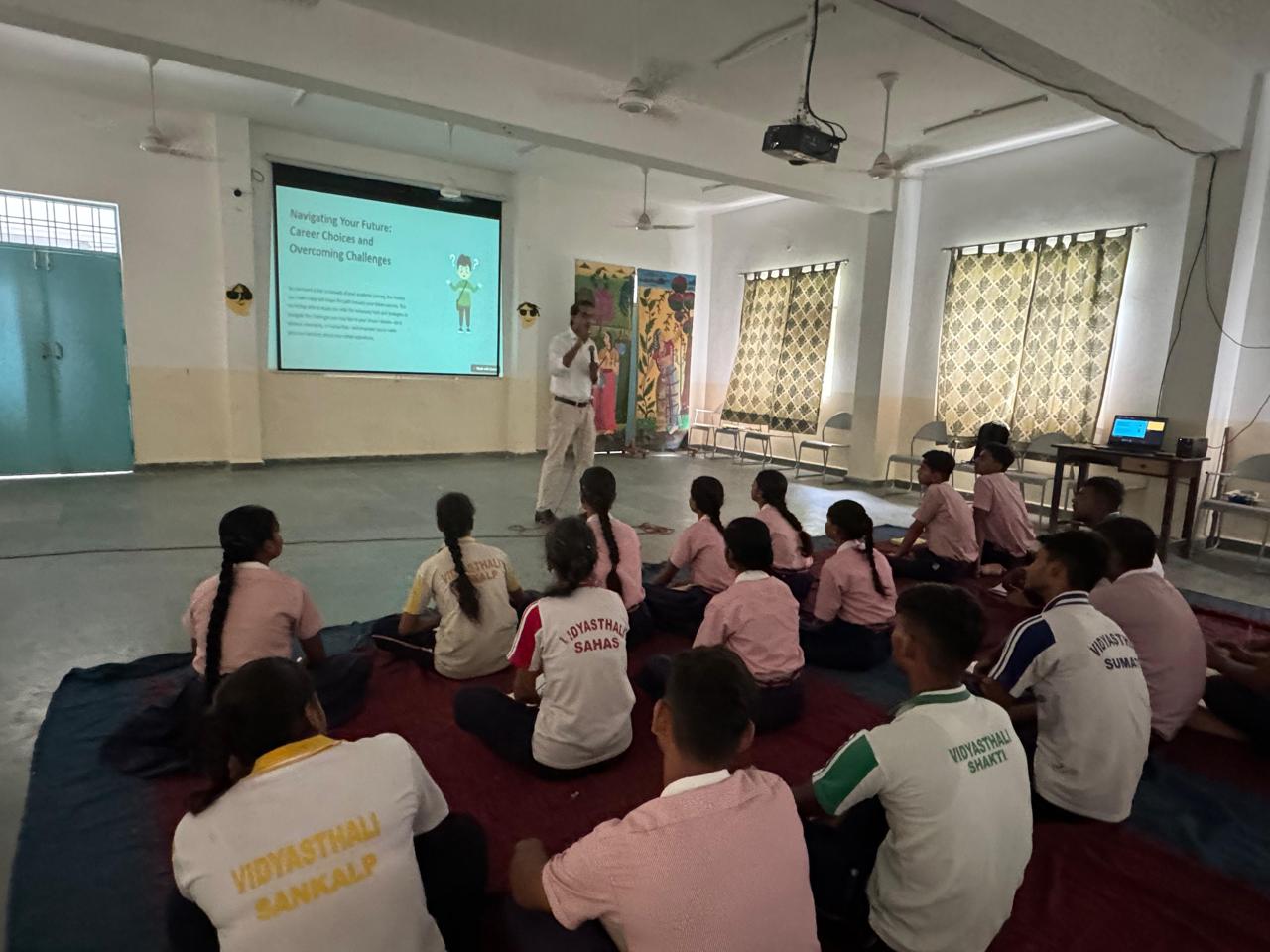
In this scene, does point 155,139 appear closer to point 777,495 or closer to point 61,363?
point 61,363

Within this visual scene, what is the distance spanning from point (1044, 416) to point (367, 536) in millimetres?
5935

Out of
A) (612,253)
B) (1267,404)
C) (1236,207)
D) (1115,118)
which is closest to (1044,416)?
(1267,404)

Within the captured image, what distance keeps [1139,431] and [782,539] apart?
3773mm

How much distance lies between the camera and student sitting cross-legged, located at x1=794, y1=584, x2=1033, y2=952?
1245 mm

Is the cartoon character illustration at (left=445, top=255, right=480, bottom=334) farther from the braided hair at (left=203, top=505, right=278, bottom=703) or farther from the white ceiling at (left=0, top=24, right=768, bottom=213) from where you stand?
the braided hair at (left=203, top=505, right=278, bottom=703)

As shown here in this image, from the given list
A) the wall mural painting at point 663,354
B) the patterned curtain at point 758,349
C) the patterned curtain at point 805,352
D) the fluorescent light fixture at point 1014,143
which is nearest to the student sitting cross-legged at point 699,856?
the fluorescent light fixture at point 1014,143

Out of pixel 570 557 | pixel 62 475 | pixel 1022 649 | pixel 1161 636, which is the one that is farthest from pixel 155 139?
pixel 1161 636

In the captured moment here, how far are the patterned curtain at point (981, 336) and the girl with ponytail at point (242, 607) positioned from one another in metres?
6.75

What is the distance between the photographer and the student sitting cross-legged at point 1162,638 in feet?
7.43

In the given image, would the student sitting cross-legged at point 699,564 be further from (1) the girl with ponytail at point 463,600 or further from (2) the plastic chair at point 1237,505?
(2) the plastic chair at point 1237,505

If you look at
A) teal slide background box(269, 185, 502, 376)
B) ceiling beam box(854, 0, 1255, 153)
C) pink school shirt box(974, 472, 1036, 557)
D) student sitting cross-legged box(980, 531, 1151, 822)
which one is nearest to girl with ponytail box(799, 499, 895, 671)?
student sitting cross-legged box(980, 531, 1151, 822)

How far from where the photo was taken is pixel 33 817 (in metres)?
Answer: 1.88

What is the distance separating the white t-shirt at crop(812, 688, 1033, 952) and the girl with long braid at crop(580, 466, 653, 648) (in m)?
1.63

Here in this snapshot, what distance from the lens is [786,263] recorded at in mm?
9352
